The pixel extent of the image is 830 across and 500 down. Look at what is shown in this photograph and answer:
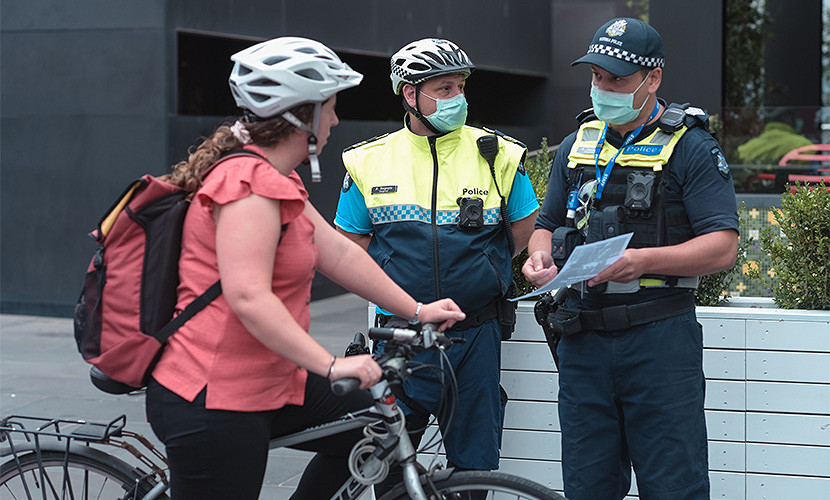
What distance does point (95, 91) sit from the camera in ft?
33.9

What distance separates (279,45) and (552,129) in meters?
17.3

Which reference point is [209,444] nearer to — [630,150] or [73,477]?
[73,477]

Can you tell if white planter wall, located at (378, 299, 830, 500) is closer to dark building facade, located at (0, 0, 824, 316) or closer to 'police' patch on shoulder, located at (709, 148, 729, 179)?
'police' patch on shoulder, located at (709, 148, 729, 179)

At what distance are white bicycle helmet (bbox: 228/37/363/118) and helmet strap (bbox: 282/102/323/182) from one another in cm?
2

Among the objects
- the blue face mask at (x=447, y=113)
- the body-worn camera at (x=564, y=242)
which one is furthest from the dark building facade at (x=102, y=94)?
the body-worn camera at (x=564, y=242)

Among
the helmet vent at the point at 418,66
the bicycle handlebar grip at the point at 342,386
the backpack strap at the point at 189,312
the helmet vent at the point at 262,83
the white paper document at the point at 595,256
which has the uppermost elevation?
the helmet vent at the point at 418,66

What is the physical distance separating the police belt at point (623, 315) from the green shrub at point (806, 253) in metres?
1.15

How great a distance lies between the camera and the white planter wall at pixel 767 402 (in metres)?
4.09

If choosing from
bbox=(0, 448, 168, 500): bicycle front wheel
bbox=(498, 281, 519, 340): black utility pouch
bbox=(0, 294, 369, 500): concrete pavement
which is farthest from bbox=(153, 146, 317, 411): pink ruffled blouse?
bbox=(0, 294, 369, 500): concrete pavement

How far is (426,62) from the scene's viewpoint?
3709 mm

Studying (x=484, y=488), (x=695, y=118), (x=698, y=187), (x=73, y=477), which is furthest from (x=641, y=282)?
(x=73, y=477)

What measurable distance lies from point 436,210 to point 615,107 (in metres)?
0.75

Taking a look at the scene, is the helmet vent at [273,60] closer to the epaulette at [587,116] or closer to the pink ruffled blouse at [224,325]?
the pink ruffled blouse at [224,325]

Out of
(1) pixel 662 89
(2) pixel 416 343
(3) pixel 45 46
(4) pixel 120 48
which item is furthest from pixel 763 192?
(2) pixel 416 343
